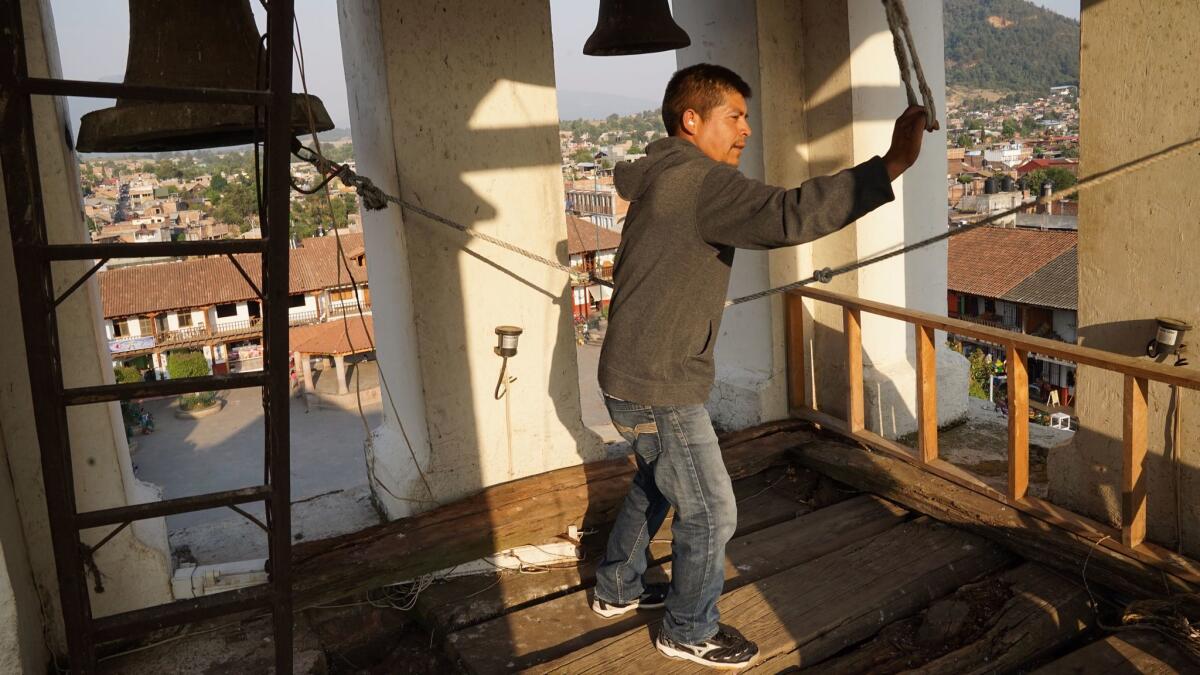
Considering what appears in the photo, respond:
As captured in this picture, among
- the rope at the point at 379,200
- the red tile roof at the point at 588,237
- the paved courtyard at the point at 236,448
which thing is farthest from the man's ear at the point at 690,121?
the red tile roof at the point at 588,237

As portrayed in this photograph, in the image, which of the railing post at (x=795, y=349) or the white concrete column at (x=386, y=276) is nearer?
the white concrete column at (x=386, y=276)

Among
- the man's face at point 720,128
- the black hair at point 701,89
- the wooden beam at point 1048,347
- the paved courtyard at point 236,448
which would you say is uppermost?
the black hair at point 701,89

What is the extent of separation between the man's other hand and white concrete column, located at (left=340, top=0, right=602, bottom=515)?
1849 millimetres

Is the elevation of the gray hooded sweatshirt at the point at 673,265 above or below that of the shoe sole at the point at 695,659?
above

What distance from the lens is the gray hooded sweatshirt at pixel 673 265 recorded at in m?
2.60

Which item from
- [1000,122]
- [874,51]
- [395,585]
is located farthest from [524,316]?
[1000,122]

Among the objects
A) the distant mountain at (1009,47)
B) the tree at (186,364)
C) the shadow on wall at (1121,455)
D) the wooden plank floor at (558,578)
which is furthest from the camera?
the distant mountain at (1009,47)

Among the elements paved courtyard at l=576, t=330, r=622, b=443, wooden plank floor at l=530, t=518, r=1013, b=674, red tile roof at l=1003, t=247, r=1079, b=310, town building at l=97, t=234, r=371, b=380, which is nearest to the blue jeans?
wooden plank floor at l=530, t=518, r=1013, b=674

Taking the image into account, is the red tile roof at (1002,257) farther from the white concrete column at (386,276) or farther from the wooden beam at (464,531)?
the white concrete column at (386,276)

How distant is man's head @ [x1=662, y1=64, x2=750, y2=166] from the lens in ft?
9.09

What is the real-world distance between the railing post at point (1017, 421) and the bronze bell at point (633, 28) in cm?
199

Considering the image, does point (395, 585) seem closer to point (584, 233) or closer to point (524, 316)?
point (524, 316)

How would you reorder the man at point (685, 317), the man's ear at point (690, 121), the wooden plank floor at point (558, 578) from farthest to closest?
the wooden plank floor at point (558, 578)
the man's ear at point (690, 121)
the man at point (685, 317)

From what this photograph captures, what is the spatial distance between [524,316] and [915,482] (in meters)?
1.86
